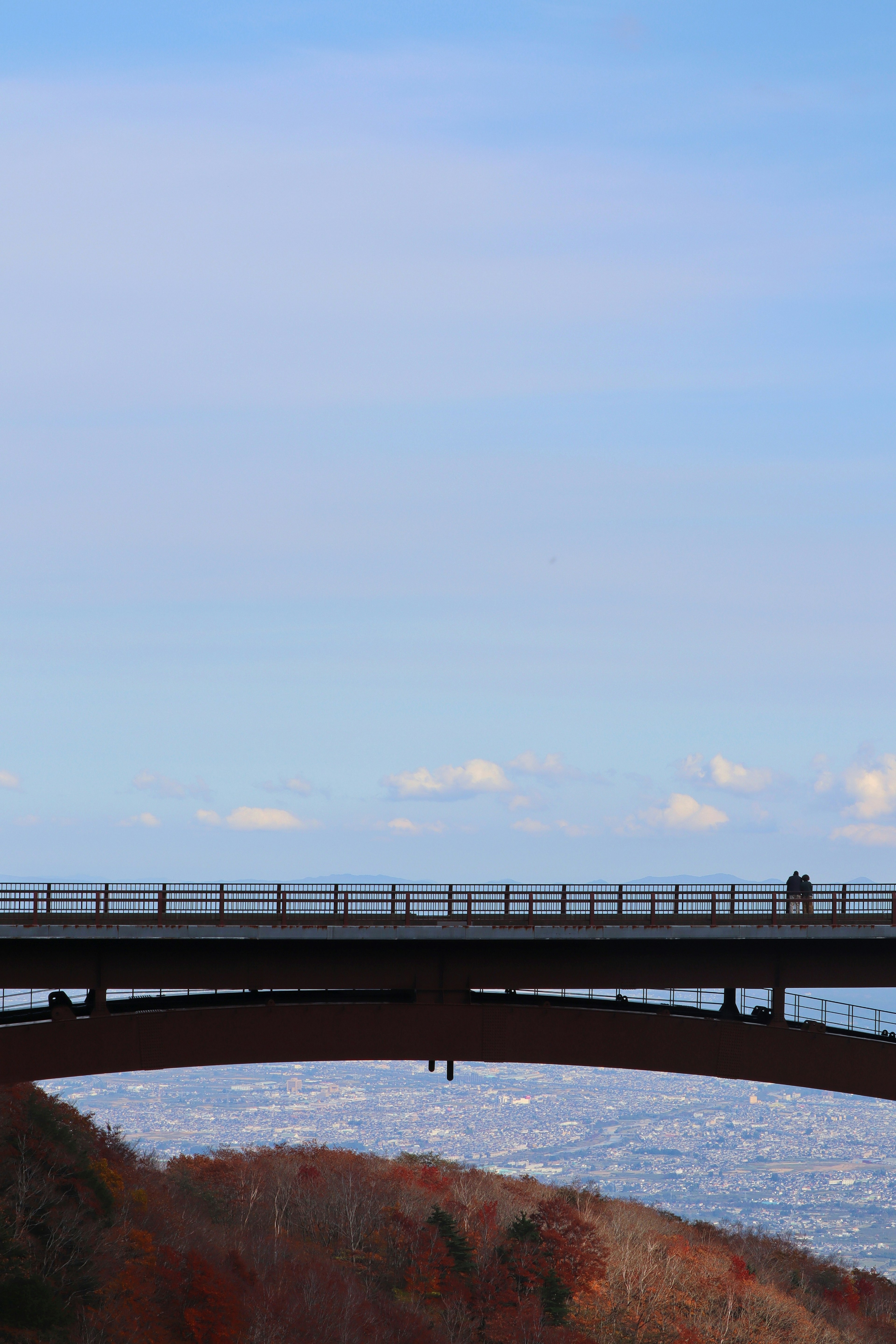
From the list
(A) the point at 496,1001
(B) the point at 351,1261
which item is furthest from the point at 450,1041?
(B) the point at 351,1261

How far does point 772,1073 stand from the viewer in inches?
1368

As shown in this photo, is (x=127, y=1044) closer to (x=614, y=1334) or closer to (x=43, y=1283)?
(x=43, y=1283)

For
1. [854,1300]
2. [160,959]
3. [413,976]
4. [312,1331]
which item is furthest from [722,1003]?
[854,1300]

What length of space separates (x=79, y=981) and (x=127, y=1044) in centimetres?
204

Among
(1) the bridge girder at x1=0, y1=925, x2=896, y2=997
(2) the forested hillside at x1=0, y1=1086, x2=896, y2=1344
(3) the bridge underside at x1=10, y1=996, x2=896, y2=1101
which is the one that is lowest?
(2) the forested hillside at x1=0, y1=1086, x2=896, y2=1344

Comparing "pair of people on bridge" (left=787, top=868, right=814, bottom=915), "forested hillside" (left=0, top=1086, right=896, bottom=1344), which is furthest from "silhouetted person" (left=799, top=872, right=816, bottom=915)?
"forested hillside" (left=0, top=1086, right=896, bottom=1344)

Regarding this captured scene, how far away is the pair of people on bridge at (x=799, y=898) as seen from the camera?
1383 inches

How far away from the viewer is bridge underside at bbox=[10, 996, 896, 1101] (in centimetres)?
3158

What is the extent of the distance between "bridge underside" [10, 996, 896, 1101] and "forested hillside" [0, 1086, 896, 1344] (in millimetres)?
7516

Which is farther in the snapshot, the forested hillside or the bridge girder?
the forested hillside

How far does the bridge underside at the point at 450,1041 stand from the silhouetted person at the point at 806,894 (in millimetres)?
3244

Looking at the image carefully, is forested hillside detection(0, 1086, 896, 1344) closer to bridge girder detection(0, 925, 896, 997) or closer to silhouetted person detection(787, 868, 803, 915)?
bridge girder detection(0, 925, 896, 997)

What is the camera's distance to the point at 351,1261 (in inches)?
2645

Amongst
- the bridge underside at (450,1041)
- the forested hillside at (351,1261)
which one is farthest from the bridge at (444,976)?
the forested hillside at (351,1261)
